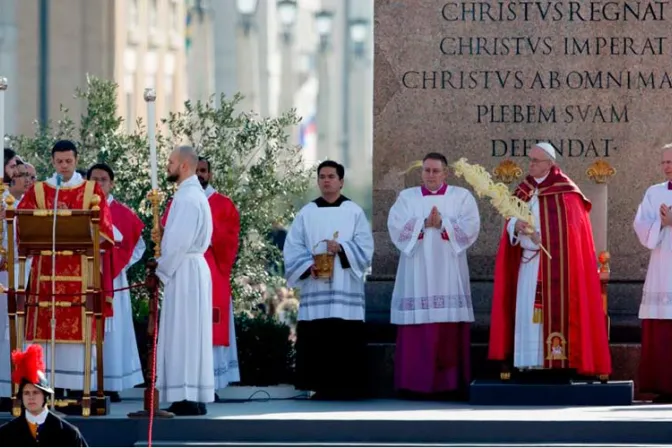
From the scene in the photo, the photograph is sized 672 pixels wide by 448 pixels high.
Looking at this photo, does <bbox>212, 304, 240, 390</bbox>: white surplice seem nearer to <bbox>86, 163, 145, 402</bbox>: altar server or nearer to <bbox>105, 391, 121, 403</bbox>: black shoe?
<bbox>86, 163, 145, 402</bbox>: altar server

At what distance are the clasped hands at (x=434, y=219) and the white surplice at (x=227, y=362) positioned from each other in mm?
1732

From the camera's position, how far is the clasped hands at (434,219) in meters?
18.7

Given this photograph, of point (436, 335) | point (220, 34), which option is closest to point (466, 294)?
point (436, 335)

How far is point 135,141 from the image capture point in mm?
21562

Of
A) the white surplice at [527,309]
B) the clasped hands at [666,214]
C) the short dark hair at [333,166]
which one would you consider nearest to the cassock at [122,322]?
the short dark hair at [333,166]

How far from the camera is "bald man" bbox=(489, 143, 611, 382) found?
18266mm

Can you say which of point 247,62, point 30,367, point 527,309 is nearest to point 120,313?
point 527,309

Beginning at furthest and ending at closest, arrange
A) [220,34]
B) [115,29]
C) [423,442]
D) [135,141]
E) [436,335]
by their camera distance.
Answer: [220,34], [115,29], [135,141], [436,335], [423,442]

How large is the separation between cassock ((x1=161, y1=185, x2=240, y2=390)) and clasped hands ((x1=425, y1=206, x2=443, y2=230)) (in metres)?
1.53

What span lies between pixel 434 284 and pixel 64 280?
3.08 metres

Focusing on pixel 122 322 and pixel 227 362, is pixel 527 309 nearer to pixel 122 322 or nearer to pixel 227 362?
pixel 227 362

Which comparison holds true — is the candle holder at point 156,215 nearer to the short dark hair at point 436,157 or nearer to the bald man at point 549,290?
the short dark hair at point 436,157

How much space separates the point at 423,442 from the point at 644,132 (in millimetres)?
4373

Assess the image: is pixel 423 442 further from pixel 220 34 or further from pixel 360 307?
pixel 220 34
